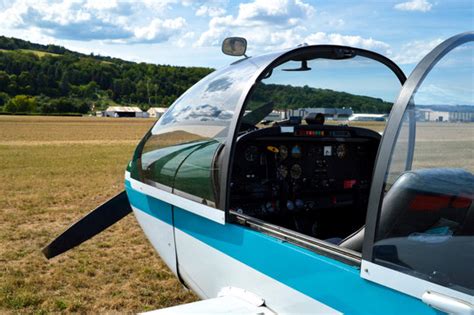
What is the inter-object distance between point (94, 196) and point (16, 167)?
5095mm

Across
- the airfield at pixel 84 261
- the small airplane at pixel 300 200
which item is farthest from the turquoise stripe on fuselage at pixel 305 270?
the airfield at pixel 84 261

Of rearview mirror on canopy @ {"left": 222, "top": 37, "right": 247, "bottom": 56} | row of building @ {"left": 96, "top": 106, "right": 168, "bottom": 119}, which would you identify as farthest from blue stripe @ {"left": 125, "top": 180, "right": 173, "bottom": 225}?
row of building @ {"left": 96, "top": 106, "right": 168, "bottom": 119}

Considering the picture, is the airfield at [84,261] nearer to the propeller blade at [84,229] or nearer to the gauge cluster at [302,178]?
the gauge cluster at [302,178]

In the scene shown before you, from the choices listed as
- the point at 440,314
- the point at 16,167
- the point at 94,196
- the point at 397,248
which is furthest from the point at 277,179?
the point at 16,167

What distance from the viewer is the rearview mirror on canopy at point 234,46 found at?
3.19 meters

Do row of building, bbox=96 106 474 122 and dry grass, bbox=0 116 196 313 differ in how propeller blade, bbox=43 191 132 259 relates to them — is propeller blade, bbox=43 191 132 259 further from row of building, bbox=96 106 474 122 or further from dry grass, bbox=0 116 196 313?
row of building, bbox=96 106 474 122

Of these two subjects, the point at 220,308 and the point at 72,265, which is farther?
the point at 72,265

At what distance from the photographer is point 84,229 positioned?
3.78 metres

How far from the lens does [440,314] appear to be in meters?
1.45

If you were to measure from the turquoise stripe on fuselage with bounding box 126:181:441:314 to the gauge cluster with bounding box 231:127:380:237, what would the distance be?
0.75 m

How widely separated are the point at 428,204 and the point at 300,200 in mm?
1943

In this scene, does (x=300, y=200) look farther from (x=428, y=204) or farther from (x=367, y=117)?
(x=428, y=204)

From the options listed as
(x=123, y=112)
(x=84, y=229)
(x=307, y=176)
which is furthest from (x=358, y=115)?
(x=123, y=112)

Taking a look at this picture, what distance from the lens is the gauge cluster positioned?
344cm
